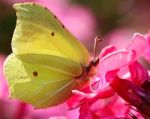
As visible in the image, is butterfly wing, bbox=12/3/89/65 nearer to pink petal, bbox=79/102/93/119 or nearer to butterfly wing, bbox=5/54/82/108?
butterfly wing, bbox=5/54/82/108

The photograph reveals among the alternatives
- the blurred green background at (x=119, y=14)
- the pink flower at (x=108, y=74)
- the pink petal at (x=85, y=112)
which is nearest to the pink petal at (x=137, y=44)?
the pink flower at (x=108, y=74)

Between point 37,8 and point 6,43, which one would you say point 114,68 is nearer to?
point 37,8

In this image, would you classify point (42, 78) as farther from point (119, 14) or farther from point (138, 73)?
point (119, 14)

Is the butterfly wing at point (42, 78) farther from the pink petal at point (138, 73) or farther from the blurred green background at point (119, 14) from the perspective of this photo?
the blurred green background at point (119, 14)

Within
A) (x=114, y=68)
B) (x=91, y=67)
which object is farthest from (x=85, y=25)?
(x=114, y=68)

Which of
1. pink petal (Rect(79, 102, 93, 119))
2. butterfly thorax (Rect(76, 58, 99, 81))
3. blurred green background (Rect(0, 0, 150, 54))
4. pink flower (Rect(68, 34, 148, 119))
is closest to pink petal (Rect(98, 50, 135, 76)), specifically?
pink flower (Rect(68, 34, 148, 119))

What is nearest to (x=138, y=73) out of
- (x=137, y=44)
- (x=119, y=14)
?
(x=137, y=44)
